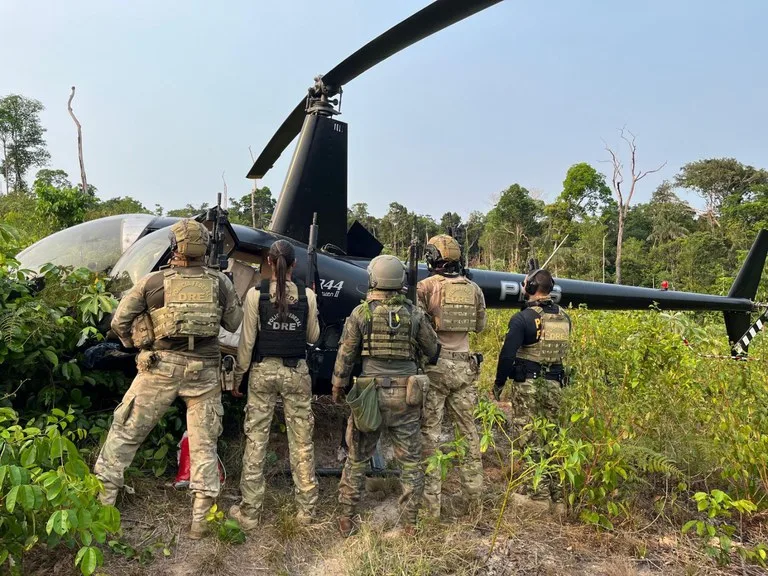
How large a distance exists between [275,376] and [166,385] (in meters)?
0.68

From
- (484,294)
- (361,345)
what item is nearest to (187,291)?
(361,345)

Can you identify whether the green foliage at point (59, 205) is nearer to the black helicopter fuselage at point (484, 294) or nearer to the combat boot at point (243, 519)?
the black helicopter fuselage at point (484, 294)

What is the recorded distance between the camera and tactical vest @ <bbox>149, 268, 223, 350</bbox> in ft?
10.6

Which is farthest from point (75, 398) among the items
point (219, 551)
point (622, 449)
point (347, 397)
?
point (622, 449)

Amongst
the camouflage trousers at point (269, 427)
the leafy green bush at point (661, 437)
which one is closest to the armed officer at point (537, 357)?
the leafy green bush at point (661, 437)

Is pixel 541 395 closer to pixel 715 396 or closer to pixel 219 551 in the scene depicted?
pixel 715 396

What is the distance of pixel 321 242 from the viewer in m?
5.71

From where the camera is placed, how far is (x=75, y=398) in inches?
152

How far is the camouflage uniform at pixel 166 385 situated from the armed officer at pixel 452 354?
1.52 m

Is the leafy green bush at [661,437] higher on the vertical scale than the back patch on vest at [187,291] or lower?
lower

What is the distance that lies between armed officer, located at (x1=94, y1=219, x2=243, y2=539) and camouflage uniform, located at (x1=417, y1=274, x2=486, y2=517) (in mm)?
1525

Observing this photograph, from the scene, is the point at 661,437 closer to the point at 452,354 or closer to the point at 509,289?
the point at 452,354

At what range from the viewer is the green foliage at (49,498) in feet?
6.52

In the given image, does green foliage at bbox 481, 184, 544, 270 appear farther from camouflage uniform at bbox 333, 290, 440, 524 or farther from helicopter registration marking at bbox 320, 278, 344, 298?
camouflage uniform at bbox 333, 290, 440, 524
